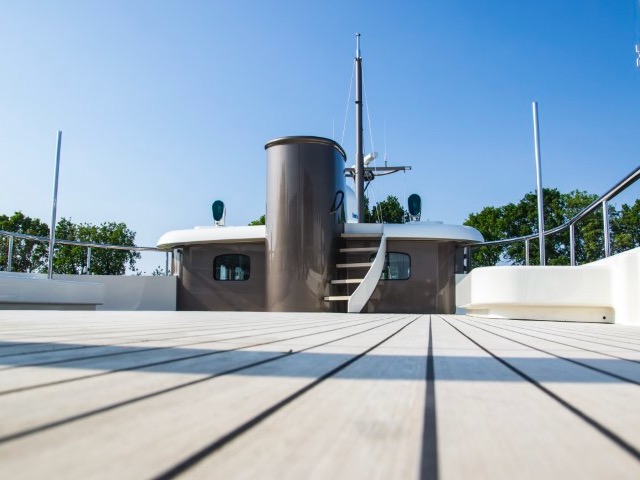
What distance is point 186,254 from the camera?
7445 mm

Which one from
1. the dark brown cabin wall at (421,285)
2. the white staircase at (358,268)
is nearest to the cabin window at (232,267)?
the white staircase at (358,268)

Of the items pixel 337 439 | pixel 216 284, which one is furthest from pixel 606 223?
pixel 216 284

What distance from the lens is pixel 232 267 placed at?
7203mm

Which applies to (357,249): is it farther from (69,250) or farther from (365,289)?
(69,250)

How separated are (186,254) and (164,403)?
6.99 m

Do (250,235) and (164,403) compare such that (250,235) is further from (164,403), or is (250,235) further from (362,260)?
(164,403)

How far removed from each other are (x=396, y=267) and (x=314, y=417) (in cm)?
647

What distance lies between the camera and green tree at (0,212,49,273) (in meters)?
26.3

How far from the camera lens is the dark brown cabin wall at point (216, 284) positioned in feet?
23.2

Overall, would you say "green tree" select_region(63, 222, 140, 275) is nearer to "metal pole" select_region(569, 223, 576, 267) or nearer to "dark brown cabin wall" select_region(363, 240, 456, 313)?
"dark brown cabin wall" select_region(363, 240, 456, 313)

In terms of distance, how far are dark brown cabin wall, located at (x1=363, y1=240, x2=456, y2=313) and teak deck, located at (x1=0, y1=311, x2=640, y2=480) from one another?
5.64 meters

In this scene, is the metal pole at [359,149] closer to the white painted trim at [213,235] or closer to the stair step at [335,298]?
the white painted trim at [213,235]

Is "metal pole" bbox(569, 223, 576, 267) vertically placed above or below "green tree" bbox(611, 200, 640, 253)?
below

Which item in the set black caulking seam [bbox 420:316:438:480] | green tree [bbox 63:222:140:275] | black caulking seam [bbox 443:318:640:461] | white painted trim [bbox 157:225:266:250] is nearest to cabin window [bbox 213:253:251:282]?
white painted trim [bbox 157:225:266:250]
